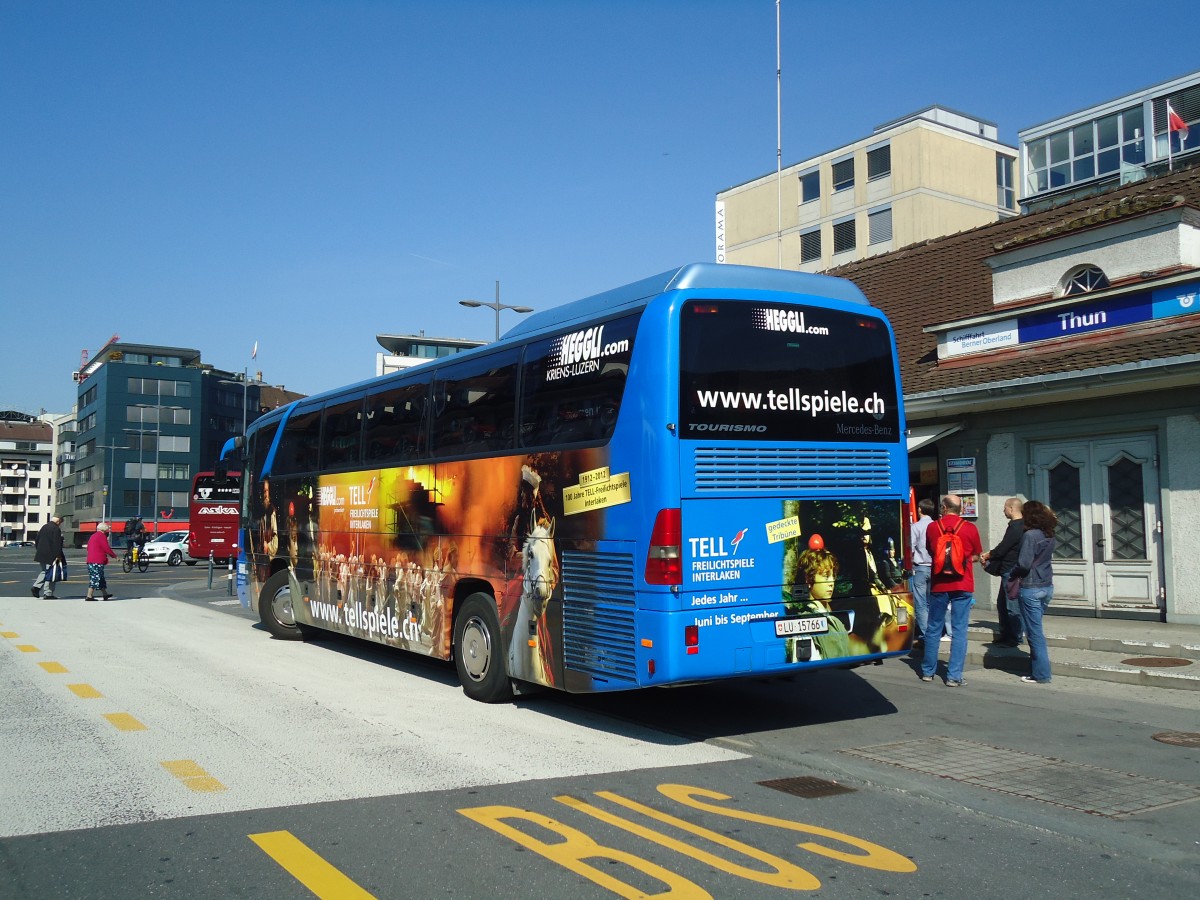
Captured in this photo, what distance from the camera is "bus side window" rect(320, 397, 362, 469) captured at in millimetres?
12531

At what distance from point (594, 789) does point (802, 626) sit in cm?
241

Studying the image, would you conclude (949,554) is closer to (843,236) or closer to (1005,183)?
(843,236)

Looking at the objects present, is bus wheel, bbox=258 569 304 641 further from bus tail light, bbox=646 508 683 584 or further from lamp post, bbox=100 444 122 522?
lamp post, bbox=100 444 122 522

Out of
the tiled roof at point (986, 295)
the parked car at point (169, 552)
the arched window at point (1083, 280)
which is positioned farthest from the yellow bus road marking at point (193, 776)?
the parked car at point (169, 552)

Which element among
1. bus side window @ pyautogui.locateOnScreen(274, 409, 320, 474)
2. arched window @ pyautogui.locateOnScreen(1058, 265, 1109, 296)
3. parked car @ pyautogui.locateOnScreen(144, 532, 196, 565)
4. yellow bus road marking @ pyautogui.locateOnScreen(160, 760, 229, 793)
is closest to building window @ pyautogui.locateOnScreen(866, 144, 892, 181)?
parked car @ pyautogui.locateOnScreen(144, 532, 196, 565)

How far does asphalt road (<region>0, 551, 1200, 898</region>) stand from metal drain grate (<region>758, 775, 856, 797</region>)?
0.09 ft

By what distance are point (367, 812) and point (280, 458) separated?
31.6ft

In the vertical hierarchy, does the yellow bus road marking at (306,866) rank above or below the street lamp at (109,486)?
below

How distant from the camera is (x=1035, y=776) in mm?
6793

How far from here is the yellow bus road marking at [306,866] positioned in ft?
15.1

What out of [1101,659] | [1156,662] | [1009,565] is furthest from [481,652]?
[1156,662]

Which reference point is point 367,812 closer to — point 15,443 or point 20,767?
point 20,767

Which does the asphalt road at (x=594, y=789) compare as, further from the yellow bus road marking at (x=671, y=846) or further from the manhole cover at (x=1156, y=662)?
the manhole cover at (x=1156, y=662)

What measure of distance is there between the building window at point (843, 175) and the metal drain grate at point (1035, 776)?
5402 cm
